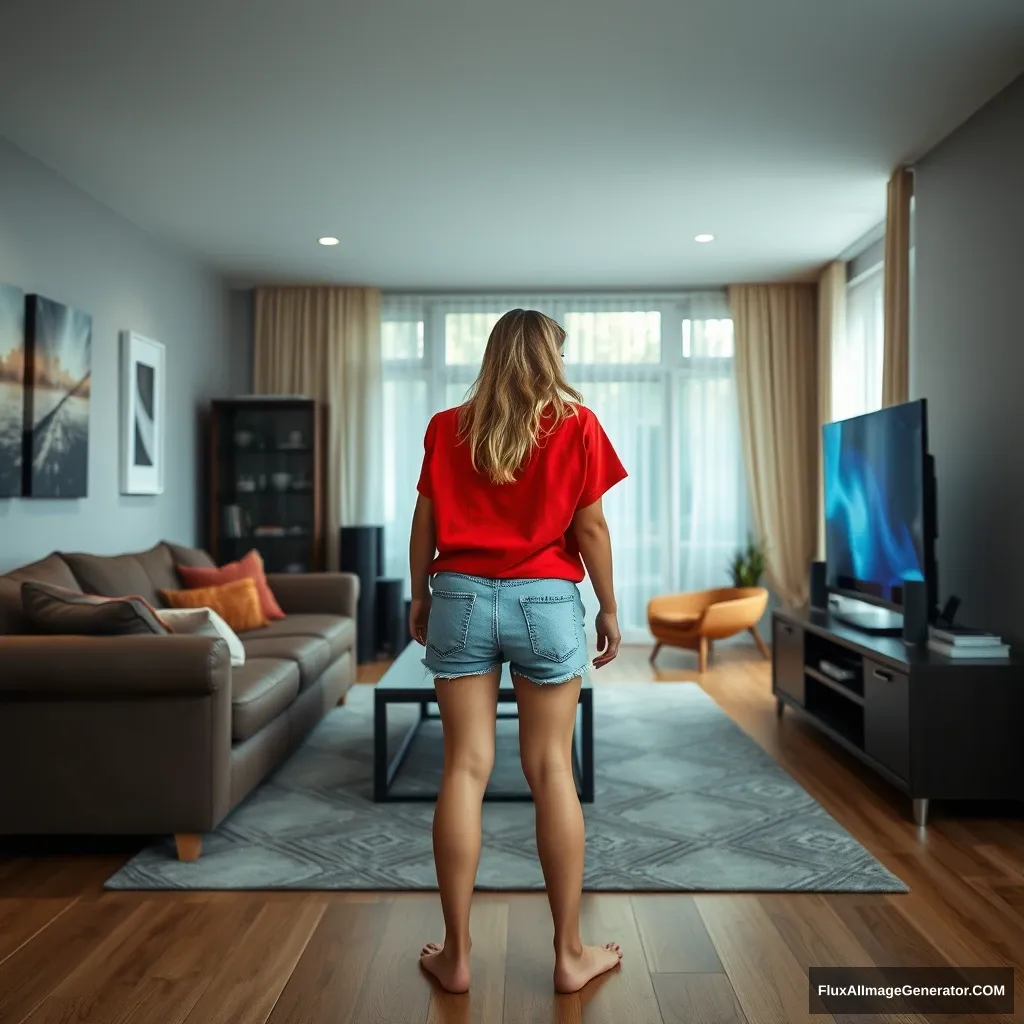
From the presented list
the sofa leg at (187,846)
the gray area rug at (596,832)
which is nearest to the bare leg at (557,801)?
the gray area rug at (596,832)

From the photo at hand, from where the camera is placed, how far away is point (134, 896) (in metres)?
2.62

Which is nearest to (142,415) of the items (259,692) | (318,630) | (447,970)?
(318,630)

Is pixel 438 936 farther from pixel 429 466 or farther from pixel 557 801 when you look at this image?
pixel 429 466

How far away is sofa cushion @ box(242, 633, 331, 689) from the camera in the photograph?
402 centimetres

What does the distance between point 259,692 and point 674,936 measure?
63.4 inches

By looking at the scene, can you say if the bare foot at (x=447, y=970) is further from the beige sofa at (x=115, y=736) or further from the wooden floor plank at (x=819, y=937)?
the beige sofa at (x=115, y=736)

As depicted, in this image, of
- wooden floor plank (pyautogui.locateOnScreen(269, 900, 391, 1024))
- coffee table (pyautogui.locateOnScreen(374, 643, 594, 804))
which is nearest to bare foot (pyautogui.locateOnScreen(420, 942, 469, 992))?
wooden floor plank (pyautogui.locateOnScreen(269, 900, 391, 1024))

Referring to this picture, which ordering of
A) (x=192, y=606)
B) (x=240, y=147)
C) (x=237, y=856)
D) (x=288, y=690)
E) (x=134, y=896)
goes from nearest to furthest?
1. (x=134, y=896)
2. (x=237, y=856)
3. (x=288, y=690)
4. (x=240, y=147)
5. (x=192, y=606)

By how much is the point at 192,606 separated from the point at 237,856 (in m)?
1.93

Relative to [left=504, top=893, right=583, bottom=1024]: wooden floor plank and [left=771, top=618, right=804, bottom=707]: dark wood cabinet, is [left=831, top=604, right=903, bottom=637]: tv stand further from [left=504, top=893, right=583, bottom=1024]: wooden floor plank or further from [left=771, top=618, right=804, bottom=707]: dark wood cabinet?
[left=504, top=893, right=583, bottom=1024]: wooden floor plank

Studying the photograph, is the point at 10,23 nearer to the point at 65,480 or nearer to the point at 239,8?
the point at 239,8

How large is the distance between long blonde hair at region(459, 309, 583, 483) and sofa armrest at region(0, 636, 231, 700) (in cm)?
125

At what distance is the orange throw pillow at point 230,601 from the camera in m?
4.62

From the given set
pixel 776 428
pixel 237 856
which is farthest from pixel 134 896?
pixel 776 428
